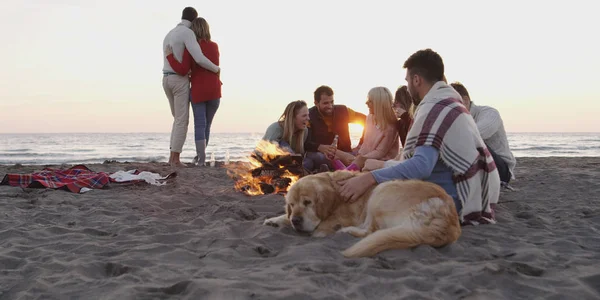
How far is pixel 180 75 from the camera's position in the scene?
8000 mm

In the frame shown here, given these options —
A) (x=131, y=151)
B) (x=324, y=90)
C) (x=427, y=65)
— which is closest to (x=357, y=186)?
(x=427, y=65)

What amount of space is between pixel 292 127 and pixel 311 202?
2687mm

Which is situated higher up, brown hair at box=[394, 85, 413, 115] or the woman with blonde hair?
brown hair at box=[394, 85, 413, 115]

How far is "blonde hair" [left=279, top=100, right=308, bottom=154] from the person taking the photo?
20.0 feet

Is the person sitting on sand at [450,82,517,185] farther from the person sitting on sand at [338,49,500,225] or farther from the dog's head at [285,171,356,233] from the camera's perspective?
the dog's head at [285,171,356,233]

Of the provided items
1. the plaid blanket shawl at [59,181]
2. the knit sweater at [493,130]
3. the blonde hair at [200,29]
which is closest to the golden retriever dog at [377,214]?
the knit sweater at [493,130]

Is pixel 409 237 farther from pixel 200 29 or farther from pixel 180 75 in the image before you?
pixel 200 29

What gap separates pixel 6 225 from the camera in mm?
3830

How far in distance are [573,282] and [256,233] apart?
218 centimetres

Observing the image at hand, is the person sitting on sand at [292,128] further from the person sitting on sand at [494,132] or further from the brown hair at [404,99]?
the person sitting on sand at [494,132]

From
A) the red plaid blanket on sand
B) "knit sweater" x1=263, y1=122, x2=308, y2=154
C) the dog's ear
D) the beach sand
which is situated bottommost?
the beach sand

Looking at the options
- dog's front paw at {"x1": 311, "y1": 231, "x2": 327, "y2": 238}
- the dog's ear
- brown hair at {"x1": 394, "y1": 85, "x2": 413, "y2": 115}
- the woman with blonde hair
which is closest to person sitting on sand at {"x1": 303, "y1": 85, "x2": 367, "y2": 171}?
the woman with blonde hair

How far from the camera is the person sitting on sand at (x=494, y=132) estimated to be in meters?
5.42

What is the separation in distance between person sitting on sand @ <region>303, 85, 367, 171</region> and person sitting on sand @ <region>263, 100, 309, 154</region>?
8.8 inches
